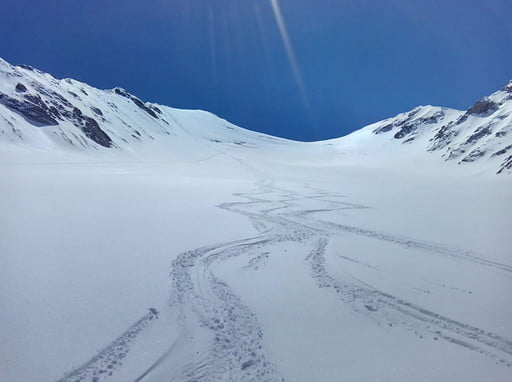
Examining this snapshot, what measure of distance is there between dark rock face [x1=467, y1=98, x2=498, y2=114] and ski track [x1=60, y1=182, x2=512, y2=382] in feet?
264

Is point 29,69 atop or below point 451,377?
atop

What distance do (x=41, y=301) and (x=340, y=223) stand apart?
460 inches

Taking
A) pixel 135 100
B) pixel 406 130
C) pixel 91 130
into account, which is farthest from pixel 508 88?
pixel 135 100

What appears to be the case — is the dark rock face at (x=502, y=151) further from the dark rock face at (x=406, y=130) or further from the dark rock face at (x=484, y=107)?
the dark rock face at (x=406, y=130)

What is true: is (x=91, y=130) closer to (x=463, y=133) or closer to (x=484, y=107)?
(x=463, y=133)

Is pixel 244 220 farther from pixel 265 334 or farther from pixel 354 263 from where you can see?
pixel 265 334

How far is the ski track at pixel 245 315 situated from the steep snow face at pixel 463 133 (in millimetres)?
41401

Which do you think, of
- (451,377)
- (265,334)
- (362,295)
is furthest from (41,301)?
(451,377)

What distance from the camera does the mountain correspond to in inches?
→ 1983

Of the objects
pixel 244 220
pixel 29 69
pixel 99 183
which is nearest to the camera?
pixel 244 220

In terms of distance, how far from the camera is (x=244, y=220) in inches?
579

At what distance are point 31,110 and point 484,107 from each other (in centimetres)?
9398

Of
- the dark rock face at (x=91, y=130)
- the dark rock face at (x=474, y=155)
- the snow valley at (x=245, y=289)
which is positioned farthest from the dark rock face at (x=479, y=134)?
the dark rock face at (x=91, y=130)

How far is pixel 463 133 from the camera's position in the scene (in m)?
70.8
